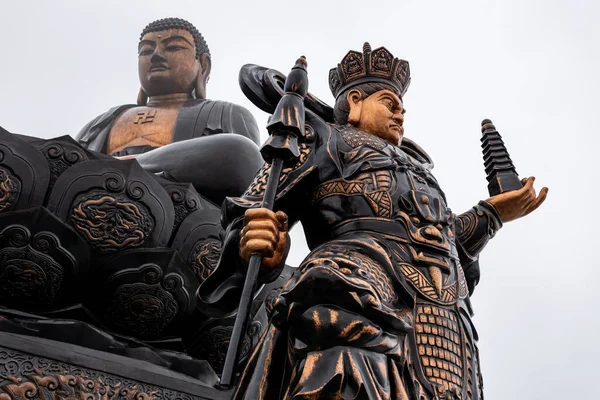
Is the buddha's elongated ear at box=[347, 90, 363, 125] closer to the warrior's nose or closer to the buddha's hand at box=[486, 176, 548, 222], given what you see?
the warrior's nose

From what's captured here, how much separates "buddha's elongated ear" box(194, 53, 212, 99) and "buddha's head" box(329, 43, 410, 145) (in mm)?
2706

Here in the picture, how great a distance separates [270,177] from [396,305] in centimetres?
71

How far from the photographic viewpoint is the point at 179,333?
409cm

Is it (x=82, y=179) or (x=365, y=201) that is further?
(x=82, y=179)

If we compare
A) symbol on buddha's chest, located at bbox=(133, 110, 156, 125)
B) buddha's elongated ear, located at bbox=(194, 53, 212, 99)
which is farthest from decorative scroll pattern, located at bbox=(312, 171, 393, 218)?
buddha's elongated ear, located at bbox=(194, 53, 212, 99)

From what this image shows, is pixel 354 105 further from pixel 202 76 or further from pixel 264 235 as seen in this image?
pixel 202 76

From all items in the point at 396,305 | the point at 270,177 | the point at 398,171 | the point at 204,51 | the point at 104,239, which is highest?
the point at 204,51

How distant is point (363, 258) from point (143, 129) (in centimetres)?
321

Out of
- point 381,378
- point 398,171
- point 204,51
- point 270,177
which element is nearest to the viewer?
point 381,378

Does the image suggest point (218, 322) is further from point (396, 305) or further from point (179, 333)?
point (396, 305)

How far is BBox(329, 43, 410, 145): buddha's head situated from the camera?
3.91m

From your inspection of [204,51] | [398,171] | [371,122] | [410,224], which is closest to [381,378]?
[410,224]

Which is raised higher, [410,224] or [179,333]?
[410,224]

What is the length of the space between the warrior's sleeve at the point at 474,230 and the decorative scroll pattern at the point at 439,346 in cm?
62
